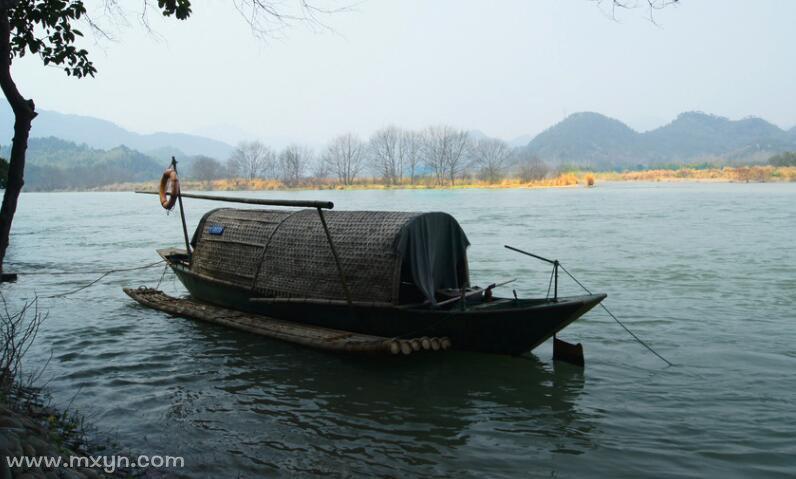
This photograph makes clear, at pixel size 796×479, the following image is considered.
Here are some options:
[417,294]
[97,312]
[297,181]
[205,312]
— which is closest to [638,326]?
[417,294]

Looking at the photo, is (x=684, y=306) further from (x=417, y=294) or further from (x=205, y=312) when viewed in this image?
(x=205, y=312)

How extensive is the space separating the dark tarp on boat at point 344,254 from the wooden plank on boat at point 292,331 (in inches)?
17.2

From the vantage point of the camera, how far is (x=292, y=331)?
8016mm

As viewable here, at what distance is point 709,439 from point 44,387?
669cm

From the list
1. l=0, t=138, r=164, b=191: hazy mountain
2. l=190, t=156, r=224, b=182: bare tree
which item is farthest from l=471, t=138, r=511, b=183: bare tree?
l=0, t=138, r=164, b=191: hazy mountain

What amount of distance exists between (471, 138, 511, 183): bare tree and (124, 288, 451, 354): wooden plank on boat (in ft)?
255

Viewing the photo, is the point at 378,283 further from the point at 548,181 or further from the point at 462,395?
the point at 548,181

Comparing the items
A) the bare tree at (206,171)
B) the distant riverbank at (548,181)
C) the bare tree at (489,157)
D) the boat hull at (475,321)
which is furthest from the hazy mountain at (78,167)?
the boat hull at (475,321)

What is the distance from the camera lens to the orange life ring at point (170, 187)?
10672mm

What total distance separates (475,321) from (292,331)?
2.40 meters

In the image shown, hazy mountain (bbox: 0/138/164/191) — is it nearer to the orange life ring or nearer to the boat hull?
the orange life ring

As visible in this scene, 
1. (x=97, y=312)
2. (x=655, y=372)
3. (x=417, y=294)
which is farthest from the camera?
(x=97, y=312)

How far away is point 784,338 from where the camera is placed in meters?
8.78

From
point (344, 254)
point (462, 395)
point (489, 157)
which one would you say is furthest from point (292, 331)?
point (489, 157)
